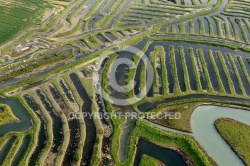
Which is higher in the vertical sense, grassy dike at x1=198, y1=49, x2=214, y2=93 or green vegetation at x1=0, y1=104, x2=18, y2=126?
grassy dike at x1=198, y1=49, x2=214, y2=93

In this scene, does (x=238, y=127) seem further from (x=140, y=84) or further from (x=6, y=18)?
(x=6, y=18)

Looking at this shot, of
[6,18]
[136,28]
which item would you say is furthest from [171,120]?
[6,18]

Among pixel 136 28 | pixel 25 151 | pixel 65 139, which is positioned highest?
pixel 136 28

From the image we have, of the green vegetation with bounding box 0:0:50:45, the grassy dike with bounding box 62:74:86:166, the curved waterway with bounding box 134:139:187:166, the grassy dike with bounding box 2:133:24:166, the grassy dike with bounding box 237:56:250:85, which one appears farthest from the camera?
the green vegetation with bounding box 0:0:50:45

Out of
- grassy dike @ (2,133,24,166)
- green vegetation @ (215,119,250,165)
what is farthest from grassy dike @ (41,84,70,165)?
green vegetation @ (215,119,250,165)

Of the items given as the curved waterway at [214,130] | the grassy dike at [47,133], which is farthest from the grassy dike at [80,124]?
the curved waterway at [214,130]

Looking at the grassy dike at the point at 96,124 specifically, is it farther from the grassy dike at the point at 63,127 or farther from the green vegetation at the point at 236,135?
the green vegetation at the point at 236,135

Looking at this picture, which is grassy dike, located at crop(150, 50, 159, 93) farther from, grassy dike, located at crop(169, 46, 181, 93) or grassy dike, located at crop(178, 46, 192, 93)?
grassy dike, located at crop(178, 46, 192, 93)
